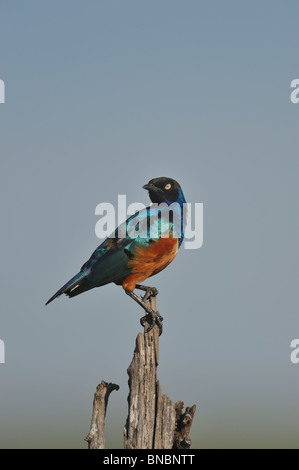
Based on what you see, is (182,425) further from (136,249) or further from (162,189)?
(162,189)

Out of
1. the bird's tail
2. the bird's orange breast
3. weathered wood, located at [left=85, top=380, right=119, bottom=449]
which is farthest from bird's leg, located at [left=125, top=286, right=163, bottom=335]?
weathered wood, located at [left=85, top=380, right=119, bottom=449]

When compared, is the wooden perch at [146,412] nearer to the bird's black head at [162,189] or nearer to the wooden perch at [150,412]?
the wooden perch at [150,412]

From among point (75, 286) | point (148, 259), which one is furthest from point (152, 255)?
point (75, 286)

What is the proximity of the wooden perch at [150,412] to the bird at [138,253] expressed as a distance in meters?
1.25

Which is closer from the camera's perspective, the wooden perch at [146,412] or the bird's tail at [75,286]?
the wooden perch at [146,412]

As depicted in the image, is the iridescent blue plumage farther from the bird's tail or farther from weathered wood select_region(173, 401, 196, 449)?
weathered wood select_region(173, 401, 196, 449)

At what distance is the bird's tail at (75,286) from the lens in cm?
1121

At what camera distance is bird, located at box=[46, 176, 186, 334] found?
446 inches

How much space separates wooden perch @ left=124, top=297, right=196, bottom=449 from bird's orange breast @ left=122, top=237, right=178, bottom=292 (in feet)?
4.66

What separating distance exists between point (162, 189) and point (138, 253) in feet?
4.32

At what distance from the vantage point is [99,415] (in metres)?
9.96

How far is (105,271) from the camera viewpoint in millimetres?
11312

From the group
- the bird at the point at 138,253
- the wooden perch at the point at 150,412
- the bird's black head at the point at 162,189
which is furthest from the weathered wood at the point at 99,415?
the bird's black head at the point at 162,189
